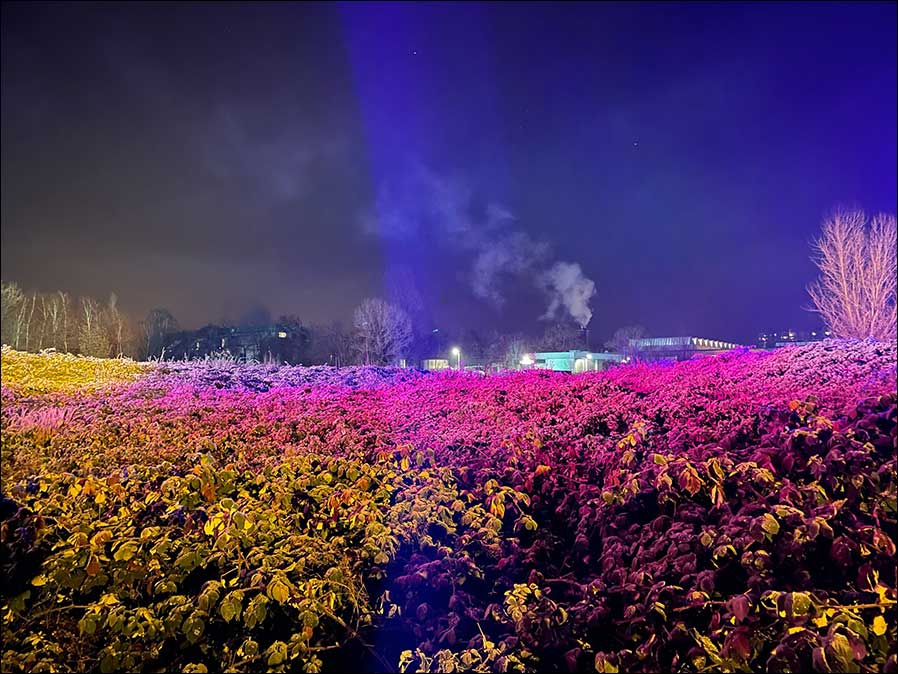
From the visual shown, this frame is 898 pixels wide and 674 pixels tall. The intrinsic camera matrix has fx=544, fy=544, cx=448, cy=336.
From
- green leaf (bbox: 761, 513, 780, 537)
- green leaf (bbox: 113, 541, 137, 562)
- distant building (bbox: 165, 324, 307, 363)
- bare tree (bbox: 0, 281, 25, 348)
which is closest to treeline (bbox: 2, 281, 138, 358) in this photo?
bare tree (bbox: 0, 281, 25, 348)

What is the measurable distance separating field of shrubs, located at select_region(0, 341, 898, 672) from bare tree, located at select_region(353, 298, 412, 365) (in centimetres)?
912

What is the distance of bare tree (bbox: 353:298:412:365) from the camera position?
12688 millimetres

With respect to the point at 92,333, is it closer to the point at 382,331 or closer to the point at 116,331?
the point at 116,331

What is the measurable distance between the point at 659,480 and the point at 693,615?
1.65 feet

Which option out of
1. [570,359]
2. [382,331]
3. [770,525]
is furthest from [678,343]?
[770,525]

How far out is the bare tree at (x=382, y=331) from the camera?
12.7 m

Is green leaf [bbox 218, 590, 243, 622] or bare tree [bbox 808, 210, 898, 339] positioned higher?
bare tree [bbox 808, 210, 898, 339]

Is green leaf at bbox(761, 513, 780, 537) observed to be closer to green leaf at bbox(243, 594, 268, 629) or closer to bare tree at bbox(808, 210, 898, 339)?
green leaf at bbox(243, 594, 268, 629)

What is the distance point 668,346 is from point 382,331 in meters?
6.28

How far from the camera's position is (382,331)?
12852 millimetres

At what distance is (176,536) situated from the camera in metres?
2.62

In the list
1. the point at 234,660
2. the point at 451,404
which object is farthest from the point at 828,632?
the point at 451,404

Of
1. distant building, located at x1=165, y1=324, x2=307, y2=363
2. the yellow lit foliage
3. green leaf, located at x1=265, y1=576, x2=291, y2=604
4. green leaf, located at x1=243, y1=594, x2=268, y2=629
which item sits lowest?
green leaf, located at x1=243, y1=594, x2=268, y2=629

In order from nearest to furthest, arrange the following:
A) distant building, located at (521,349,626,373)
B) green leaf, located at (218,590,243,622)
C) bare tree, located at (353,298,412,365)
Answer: green leaf, located at (218,590,243,622) < distant building, located at (521,349,626,373) < bare tree, located at (353,298,412,365)
